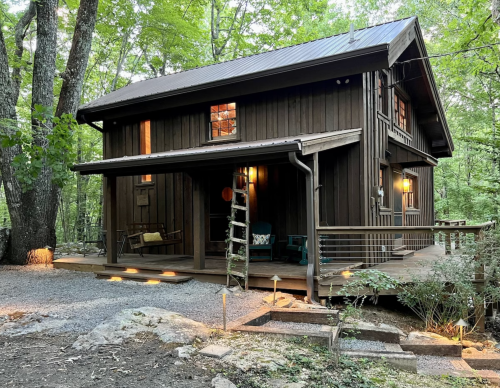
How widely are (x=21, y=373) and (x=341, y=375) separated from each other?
2372mm

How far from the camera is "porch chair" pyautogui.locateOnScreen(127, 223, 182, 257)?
7.57 metres

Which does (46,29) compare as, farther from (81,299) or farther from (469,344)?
(469,344)

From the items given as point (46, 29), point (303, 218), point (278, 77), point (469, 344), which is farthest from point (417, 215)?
point (46, 29)

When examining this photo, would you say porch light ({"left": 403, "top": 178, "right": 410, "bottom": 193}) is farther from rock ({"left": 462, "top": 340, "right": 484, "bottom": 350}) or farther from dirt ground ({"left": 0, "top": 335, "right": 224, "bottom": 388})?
dirt ground ({"left": 0, "top": 335, "right": 224, "bottom": 388})

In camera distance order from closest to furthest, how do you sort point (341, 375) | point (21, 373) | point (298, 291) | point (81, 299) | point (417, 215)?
point (21, 373), point (341, 375), point (81, 299), point (298, 291), point (417, 215)

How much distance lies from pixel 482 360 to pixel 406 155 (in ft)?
15.9

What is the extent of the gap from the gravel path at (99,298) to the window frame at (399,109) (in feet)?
18.9

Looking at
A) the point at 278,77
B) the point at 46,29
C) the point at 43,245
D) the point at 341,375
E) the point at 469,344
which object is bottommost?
the point at 469,344

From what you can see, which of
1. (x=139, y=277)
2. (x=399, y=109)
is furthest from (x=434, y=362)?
(x=399, y=109)

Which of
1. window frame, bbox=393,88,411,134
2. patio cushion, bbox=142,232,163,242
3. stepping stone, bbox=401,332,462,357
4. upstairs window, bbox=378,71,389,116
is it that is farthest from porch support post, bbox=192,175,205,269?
window frame, bbox=393,88,411,134

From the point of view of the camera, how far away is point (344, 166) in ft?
22.8

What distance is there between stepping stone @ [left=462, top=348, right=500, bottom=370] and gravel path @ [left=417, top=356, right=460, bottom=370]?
14 cm

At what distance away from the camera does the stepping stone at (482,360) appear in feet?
12.7

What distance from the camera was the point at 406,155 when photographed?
795 cm
